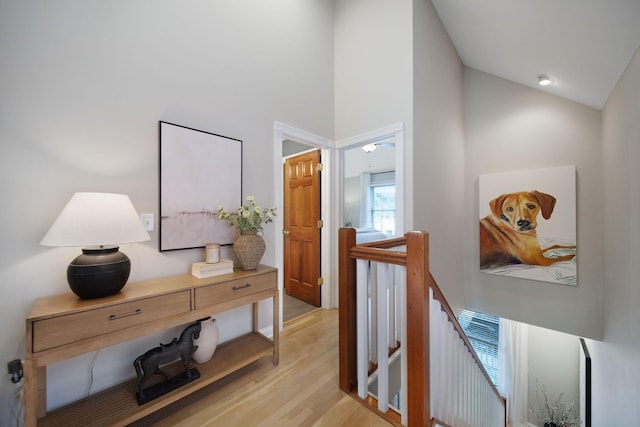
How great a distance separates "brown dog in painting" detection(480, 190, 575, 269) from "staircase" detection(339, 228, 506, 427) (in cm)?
189

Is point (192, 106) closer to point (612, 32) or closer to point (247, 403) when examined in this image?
point (247, 403)

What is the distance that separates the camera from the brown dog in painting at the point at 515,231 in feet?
9.61

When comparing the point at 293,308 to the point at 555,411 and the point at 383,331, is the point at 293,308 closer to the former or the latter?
the point at 383,331

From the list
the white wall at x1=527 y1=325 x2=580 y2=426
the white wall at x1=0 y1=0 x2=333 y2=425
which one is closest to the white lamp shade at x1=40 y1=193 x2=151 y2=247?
the white wall at x1=0 y1=0 x2=333 y2=425

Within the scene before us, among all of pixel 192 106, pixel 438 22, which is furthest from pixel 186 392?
pixel 438 22

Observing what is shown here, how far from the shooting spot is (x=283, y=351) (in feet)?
6.64

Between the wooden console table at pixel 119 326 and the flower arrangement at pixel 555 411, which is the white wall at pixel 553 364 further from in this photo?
the wooden console table at pixel 119 326

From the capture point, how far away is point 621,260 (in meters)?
1.97

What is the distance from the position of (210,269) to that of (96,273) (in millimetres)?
596

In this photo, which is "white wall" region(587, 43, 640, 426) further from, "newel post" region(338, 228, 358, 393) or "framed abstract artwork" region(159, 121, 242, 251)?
"framed abstract artwork" region(159, 121, 242, 251)

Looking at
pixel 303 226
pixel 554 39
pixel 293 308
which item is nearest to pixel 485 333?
pixel 293 308

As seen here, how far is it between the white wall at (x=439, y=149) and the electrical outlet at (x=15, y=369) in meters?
2.80

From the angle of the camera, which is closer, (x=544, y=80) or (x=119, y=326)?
(x=119, y=326)

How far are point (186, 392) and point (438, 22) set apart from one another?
4298 millimetres
